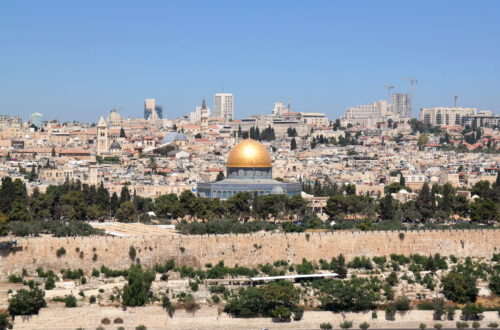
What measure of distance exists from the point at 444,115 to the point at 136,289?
151317 millimetres

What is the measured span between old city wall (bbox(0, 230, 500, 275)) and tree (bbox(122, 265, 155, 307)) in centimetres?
265

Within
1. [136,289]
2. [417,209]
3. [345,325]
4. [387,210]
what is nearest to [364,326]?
[345,325]

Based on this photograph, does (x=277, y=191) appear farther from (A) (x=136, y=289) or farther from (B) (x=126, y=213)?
(A) (x=136, y=289)

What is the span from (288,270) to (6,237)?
10.6m

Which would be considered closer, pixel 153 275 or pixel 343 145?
pixel 153 275

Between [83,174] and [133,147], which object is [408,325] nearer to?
[83,174]

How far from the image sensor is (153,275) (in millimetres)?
37625

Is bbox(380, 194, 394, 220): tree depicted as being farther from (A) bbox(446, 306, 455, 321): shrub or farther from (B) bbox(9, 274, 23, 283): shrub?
(B) bbox(9, 274, 23, 283): shrub

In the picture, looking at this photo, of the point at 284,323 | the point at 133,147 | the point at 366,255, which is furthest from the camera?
the point at 133,147

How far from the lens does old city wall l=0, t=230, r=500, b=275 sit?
1519 inches

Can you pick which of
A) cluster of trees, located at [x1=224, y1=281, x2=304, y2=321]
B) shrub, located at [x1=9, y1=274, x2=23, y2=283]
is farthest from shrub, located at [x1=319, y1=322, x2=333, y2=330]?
shrub, located at [x1=9, y1=274, x2=23, y2=283]

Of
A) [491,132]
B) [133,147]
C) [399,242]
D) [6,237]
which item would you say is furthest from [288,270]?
[491,132]

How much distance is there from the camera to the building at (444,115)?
181 metres

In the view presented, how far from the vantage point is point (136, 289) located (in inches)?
1384
